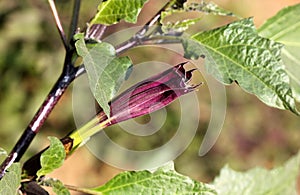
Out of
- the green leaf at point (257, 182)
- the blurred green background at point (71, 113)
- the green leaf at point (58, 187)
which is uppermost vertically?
the green leaf at point (58, 187)

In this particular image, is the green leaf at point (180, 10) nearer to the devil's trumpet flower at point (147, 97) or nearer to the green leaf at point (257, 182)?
the devil's trumpet flower at point (147, 97)

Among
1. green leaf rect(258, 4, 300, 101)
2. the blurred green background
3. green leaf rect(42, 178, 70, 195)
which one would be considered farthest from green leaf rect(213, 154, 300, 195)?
the blurred green background

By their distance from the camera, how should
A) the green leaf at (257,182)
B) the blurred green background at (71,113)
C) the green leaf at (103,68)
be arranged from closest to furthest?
the green leaf at (103,68)
the green leaf at (257,182)
the blurred green background at (71,113)

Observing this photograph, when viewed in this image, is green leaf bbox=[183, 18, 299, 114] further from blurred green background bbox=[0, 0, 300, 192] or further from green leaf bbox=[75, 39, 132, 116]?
blurred green background bbox=[0, 0, 300, 192]

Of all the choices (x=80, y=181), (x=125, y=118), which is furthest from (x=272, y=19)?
(x=80, y=181)

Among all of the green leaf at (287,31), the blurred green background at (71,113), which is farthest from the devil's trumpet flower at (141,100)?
the blurred green background at (71,113)
